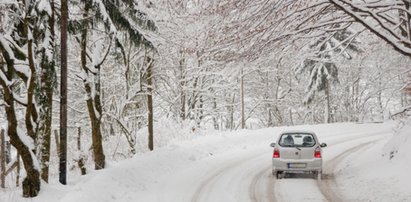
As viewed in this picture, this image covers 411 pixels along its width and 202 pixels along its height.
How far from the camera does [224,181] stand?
580 inches

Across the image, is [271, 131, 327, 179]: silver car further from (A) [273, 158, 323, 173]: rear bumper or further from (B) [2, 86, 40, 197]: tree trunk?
(B) [2, 86, 40, 197]: tree trunk

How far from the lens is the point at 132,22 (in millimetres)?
16891

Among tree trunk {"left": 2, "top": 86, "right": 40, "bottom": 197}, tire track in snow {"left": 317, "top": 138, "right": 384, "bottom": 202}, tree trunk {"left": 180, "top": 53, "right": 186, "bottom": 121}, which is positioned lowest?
tire track in snow {"left": 317, "top": 138, "right": 384, "bottom": 202}

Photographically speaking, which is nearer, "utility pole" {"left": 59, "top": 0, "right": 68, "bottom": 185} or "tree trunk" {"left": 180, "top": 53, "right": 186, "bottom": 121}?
"utility pole" {"left": 59, "top": 0, "right": 68, "bottom": 185}

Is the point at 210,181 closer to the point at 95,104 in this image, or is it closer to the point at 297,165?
the point at 297,165

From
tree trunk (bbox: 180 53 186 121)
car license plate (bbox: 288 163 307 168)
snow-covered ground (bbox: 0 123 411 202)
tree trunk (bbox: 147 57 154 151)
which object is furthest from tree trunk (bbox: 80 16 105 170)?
tree trunk (bbox: 180 53 186 121)

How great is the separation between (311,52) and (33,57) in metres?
7.38

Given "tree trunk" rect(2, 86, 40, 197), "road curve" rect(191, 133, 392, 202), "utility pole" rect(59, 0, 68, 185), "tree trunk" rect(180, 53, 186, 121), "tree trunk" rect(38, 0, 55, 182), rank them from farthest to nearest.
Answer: "tree trunk" rect(180, 53, 186, 121), "tree trunk" rect(38, 0, 55, 182), "utility pole" rect(59, 0, 68, 185), "road curve" rect(191, 133, 392, 202), "tree trunk" rect(2, 86, 40, 197)

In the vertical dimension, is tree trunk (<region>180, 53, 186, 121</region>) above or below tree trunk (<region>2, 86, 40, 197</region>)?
above

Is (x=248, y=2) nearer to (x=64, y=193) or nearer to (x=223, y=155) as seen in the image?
(x=64, y=193)

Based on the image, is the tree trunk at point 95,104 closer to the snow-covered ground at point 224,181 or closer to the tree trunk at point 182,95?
the snow-covered ground at point 224,181

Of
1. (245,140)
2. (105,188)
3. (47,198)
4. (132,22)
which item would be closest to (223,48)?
(105,188)

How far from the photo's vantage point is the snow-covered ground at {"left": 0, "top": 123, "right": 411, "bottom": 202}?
1187 cm

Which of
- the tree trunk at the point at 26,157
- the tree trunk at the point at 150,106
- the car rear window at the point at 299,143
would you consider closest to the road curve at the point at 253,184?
the car rear window at the point at 299,143
